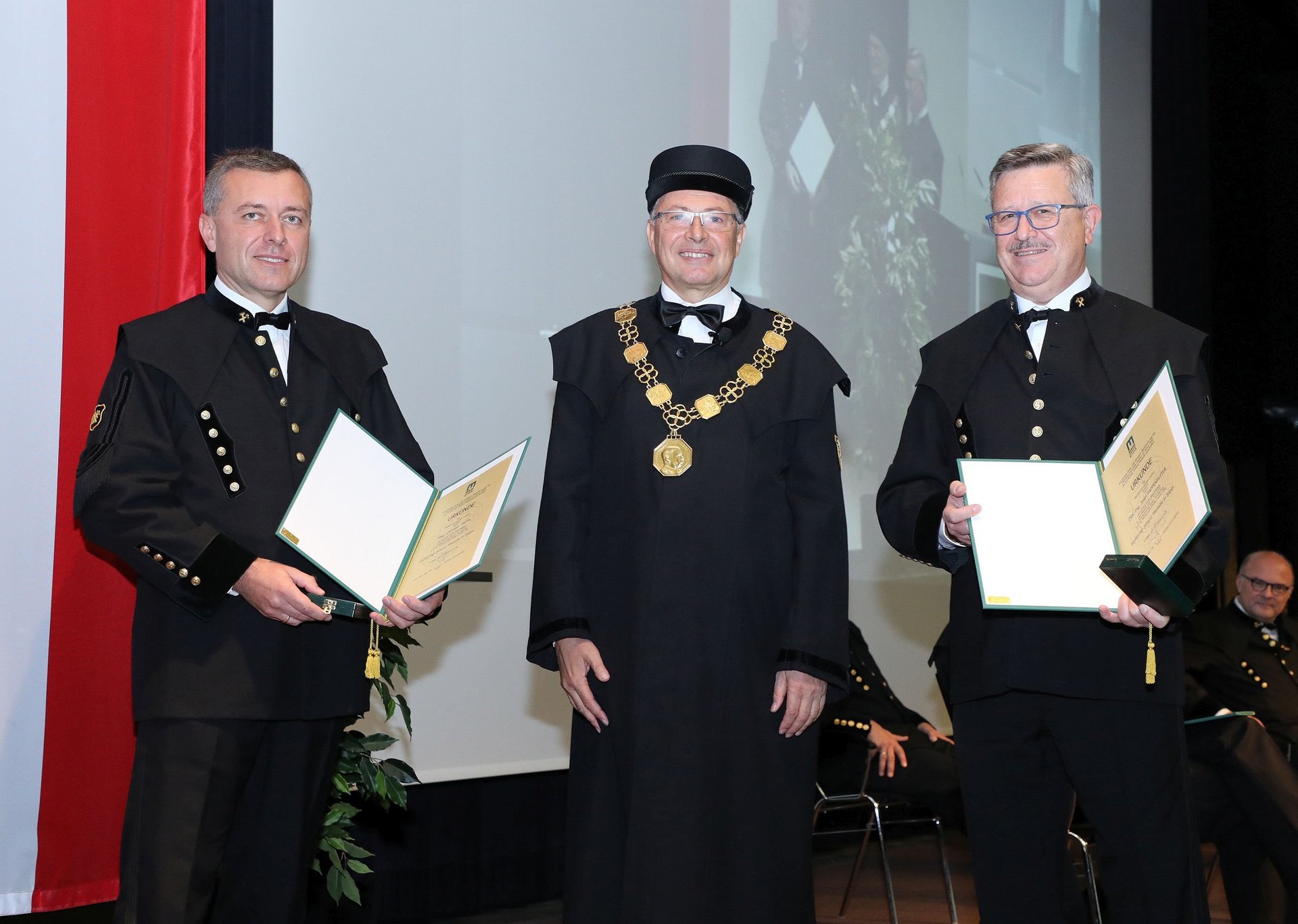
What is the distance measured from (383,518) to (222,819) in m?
0.63

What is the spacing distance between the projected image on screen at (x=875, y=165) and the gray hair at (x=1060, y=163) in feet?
8.90

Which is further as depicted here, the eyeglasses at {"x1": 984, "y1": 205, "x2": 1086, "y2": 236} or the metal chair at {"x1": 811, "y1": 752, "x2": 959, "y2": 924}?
the metal chair at {"x1": 811, "y1": 752, "x2": 959, "y2": 924}

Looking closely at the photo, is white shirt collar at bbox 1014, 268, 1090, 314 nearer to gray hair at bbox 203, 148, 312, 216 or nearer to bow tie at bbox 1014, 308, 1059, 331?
bow tie at bbox 1014, 308, 1059, 331

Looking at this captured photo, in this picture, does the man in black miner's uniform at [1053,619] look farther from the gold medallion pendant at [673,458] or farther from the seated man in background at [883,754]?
the seated man in background at [883,754]

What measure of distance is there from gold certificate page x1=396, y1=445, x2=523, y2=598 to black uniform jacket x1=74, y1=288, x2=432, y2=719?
8.9 inches

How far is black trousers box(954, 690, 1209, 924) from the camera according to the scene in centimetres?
241

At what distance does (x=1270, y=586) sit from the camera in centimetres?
564

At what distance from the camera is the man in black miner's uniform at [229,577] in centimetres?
234

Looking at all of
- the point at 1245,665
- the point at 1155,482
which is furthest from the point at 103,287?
the point at 1245,665

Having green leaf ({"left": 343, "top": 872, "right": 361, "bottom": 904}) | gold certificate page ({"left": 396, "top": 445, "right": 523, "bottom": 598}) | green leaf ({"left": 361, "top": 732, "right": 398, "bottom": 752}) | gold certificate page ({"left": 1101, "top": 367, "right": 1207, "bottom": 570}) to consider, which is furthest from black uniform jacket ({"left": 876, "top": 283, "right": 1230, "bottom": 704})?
green leaf ({"left": 343, "top": 872, "right": 361, "bottom": 904})

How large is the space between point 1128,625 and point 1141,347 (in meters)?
0.57

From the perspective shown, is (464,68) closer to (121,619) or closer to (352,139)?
(352,139)

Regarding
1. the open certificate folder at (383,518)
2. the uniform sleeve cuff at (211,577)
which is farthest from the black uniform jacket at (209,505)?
the open certificate folder at (383,518)

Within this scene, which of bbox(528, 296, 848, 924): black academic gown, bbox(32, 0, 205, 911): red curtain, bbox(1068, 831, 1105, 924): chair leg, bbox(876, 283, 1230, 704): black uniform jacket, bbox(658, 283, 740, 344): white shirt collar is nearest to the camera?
bbox(876, 283, 1230, 704): black uniform jacket
